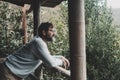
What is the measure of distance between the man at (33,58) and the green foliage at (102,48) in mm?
6363

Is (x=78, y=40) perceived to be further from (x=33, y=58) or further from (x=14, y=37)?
(x=14, y=37)

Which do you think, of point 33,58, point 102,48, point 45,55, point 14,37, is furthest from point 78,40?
point 102,48

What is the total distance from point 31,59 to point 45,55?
0.25 m

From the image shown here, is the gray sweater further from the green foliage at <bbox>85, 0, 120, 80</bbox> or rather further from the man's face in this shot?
the green foliage at <bbox>85, 0, 120, 80</bbox>

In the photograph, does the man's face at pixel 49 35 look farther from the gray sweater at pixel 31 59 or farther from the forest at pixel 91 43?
the forest at pixel 91 43

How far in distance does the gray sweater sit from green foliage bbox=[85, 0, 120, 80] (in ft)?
20.9

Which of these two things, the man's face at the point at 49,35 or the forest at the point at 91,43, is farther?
the forest at the point at 91,43

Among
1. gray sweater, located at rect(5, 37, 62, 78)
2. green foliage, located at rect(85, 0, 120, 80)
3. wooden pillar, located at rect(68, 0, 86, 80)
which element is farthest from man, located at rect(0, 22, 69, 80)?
green foliage, located at rect(85, 0, 120, 80)

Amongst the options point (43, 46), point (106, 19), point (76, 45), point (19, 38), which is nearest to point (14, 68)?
point (43, 46)

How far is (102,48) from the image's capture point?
35.5ft

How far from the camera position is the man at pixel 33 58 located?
3.77 metres

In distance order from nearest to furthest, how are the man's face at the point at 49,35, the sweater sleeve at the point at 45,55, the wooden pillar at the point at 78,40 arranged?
the wooden pillar at the point at 78,40 → the sweater sleeve at the point at 45,55 → the man's face at the point at 49,35

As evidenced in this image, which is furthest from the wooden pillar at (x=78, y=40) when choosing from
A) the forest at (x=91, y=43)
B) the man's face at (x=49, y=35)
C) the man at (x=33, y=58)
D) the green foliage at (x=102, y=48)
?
the green foliage at (x=102, y=48)

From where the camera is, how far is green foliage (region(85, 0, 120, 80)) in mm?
10445
